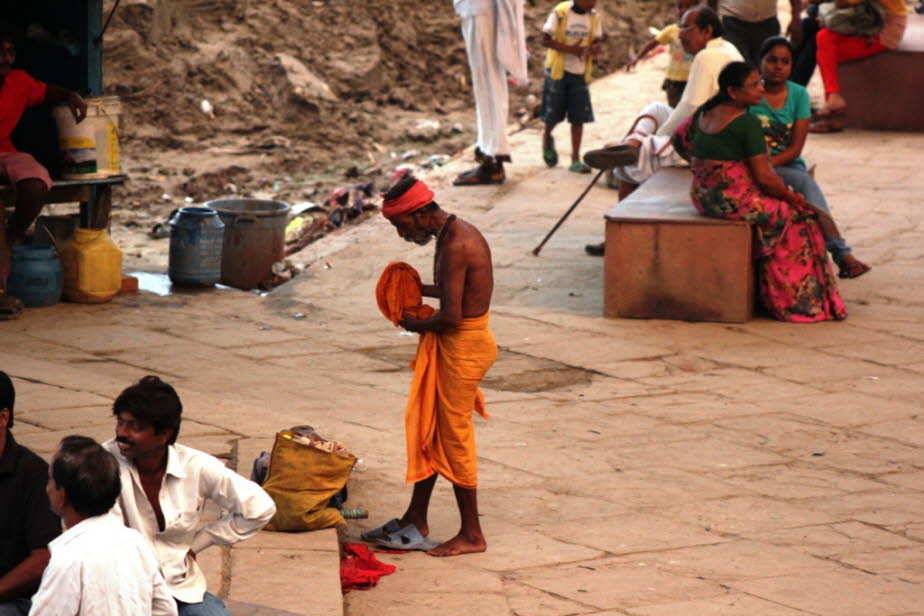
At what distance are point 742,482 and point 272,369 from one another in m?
2.88

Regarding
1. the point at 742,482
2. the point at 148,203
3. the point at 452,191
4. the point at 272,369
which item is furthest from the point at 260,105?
the point at 742,482

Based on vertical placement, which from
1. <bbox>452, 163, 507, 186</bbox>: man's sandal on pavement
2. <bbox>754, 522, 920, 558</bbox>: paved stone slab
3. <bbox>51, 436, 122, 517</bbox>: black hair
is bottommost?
<bbox>754, 522, 920, 558</bbox>: paved stone slab

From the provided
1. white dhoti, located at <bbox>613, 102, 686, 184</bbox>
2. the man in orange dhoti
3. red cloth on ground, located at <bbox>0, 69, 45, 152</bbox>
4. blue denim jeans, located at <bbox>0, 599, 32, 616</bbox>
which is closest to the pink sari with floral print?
white dhoti, located at <bbox>613, 102, 686, 184</bbox>

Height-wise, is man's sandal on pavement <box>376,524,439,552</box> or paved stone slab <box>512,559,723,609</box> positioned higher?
man's sandal on pavement <box>376,524,439,552</box>

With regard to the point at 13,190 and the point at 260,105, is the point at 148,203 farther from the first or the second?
the point at 13,190

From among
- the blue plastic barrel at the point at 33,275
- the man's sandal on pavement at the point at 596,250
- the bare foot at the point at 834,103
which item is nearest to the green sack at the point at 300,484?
the blue plastic barrel at the point at 33,275

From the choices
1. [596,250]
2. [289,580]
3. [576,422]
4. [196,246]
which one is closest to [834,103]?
[596,250]

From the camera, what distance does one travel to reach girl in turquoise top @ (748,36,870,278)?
893 centimetres

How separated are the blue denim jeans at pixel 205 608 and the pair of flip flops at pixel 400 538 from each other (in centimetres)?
132

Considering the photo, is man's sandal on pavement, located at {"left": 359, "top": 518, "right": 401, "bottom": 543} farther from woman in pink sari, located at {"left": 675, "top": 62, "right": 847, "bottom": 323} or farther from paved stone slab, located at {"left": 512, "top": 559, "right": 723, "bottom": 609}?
woman in pink sari, located at {"left": 675, "top": 62, "right": 847, "bottom": 323}

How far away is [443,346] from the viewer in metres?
5.29

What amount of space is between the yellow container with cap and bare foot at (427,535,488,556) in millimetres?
4704

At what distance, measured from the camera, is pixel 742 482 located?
6.18 metres

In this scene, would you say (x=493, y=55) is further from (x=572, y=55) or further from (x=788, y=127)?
(x=788, y=127)
